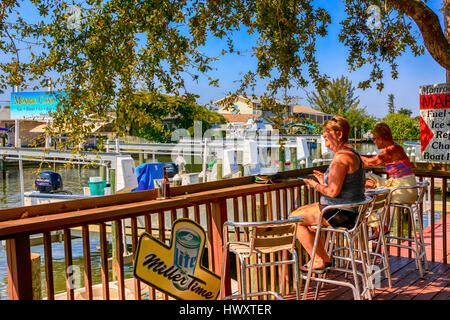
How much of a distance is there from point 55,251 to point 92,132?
9.87 metres

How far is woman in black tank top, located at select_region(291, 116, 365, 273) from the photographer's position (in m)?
3.50

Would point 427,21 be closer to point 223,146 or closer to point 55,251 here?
point 55,251

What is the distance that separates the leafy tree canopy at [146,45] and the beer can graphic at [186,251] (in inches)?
57.2

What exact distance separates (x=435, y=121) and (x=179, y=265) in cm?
356

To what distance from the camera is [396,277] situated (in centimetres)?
456

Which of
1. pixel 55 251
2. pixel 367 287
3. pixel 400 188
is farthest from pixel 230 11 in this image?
pixel 55 251

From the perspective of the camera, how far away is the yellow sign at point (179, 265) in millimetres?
2764

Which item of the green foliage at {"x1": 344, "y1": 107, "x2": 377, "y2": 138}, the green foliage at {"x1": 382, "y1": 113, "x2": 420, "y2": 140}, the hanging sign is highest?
the green foliage at {"x1": 344, "y1": 107, "x2": 377, "y2": 138}

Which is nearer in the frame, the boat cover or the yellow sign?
the yellow sign

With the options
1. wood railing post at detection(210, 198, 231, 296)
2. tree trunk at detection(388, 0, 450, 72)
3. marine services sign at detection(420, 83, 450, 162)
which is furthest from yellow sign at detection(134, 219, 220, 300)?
marine services sign at detection(420, 83, 450, 162)

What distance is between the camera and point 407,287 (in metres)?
4.25

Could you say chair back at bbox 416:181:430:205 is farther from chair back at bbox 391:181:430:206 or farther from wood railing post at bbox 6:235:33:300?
wood railing post at bbox 6:235:33:300

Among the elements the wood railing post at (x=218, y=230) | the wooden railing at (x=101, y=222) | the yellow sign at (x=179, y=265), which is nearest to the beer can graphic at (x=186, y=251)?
the yellow sign at (x=179, y=265)

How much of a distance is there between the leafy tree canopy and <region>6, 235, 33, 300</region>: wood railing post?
1.72 metres
